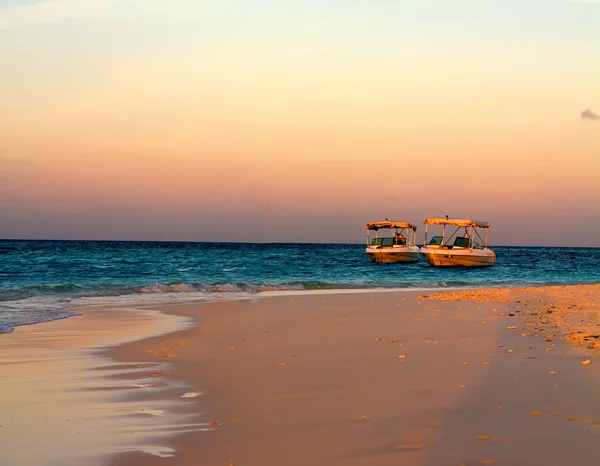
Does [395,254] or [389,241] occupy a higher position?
[389,241]

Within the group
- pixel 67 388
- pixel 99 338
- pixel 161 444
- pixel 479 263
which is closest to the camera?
pixel 161 444

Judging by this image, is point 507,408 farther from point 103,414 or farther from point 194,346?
point 194,346

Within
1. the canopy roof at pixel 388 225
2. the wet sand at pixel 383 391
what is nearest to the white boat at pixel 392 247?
the canopy roof at pixel 388 225

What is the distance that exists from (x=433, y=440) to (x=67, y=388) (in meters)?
5.40

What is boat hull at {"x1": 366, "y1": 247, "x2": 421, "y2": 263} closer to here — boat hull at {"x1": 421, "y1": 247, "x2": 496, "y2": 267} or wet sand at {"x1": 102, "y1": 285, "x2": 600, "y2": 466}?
boat hull at {"x1": 421, "y1": 247, "x2": 496, "y2": 267}

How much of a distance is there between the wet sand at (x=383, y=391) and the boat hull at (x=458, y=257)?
52.3m

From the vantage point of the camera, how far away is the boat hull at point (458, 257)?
70.6m

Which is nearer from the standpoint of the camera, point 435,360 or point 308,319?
point 435,360

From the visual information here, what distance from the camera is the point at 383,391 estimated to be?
9.89 meters

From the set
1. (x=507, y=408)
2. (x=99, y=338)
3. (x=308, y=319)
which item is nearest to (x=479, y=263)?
(x=308, y=319)

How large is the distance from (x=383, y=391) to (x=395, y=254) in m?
69.8

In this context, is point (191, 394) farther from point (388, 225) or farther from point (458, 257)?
point (388, 225)

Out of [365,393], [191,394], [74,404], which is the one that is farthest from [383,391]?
[74,404]

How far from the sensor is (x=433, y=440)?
7500 millimetres
